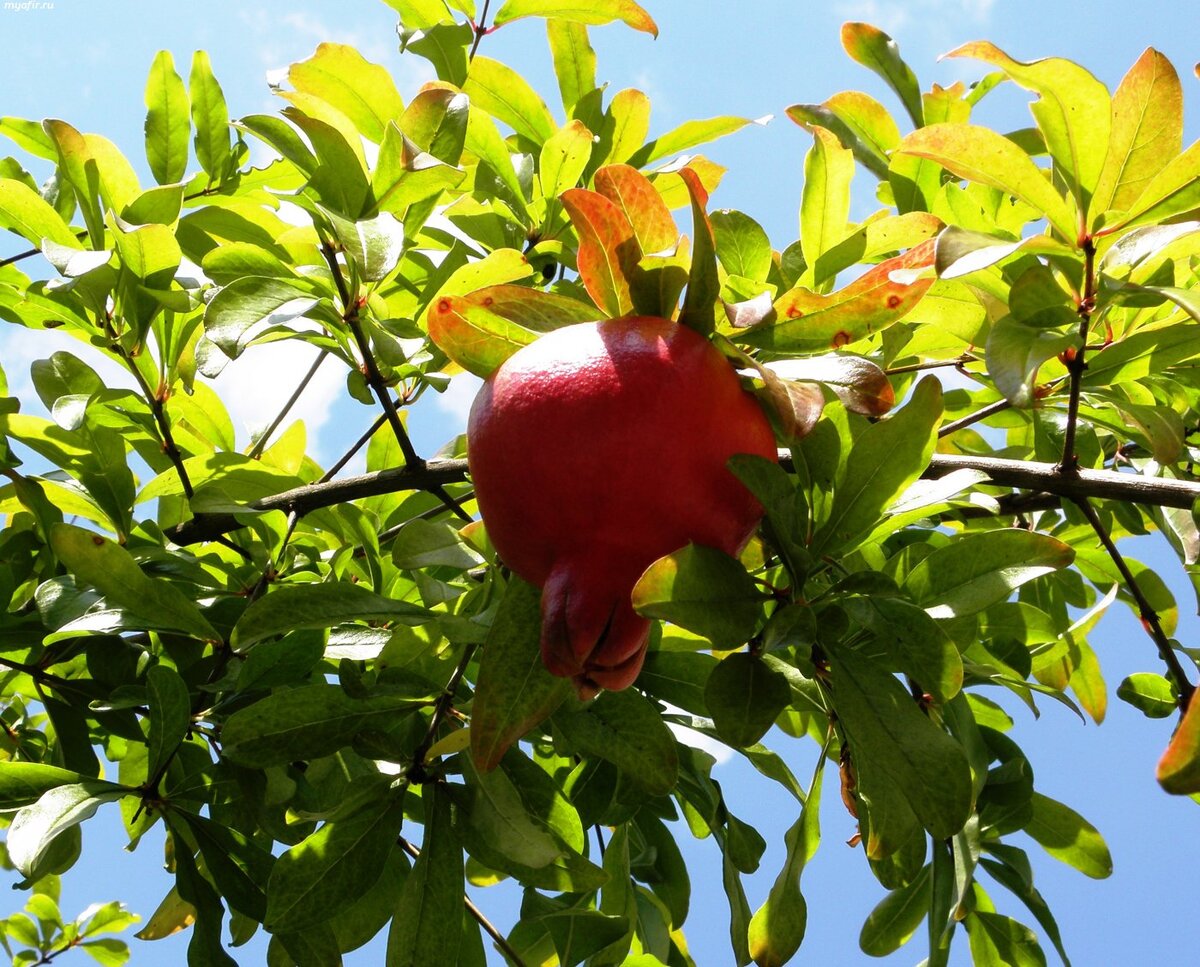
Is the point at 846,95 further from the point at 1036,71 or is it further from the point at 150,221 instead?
the point at 150,221

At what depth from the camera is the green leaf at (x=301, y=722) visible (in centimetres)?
97

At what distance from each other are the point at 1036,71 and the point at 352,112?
2.48ft

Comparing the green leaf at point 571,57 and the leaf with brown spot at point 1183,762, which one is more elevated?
the green leaf at point 571,57

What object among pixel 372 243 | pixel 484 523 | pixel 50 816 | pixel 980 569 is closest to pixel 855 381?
pixel 980 569

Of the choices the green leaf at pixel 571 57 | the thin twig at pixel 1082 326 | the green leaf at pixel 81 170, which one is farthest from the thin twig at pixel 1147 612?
the green leaf at pixel 81 170

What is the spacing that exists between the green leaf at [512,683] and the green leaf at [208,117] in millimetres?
975

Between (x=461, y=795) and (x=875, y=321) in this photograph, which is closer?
(x=875, y=321)

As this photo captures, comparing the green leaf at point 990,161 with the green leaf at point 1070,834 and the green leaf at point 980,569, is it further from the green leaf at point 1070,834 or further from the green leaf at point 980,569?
the green leaf at point 1070,834

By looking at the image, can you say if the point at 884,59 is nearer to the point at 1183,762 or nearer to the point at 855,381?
the point at 855,381

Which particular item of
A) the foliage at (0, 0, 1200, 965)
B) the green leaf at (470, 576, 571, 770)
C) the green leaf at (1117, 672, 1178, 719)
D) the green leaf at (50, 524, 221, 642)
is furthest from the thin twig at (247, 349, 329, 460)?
the green leaf at (1117, 672, 1178, 719)

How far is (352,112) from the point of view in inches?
50.9

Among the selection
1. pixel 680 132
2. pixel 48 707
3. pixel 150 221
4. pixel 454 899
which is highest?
pixel 680 132

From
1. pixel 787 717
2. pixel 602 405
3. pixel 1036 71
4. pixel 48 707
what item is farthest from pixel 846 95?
pixel 48 707

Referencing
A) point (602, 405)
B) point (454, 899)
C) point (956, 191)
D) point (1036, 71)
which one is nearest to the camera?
point (602, 405)
